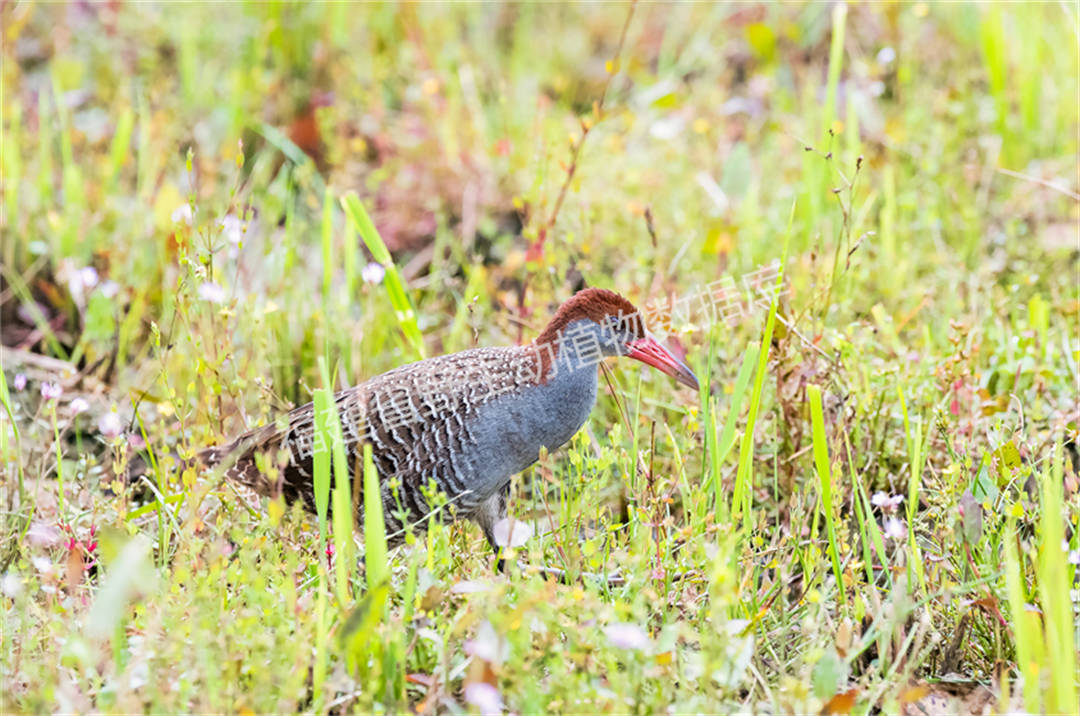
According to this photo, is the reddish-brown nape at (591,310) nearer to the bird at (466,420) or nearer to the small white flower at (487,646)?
the bird at (466,420)

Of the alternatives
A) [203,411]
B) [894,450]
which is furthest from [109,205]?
[894,450]

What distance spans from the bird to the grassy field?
0.38 ft

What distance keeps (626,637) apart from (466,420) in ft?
3.25

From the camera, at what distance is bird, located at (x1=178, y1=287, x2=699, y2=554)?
2953mm

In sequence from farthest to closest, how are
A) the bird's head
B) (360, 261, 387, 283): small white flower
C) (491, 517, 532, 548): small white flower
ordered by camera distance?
(360, 261, 387, 283): small white flower < the bird's head < (491, 517, 532, 548): small white flower

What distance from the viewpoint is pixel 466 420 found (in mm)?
2955

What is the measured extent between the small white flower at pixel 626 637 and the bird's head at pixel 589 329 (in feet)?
3.33

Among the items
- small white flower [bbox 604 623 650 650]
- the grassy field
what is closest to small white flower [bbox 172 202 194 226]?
the grassy field

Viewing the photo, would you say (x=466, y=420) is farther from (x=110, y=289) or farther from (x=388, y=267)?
(x=110, y=289)

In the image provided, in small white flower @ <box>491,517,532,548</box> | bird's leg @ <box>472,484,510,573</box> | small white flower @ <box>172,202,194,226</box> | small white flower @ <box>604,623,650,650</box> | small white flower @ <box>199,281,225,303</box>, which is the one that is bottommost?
bird's leg @ <box>472,484,510,573</box>

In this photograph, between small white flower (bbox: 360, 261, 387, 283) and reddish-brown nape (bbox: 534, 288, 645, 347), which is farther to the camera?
small white flower (bbox: 360, 261, 387, 283)

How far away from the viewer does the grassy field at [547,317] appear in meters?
2.29

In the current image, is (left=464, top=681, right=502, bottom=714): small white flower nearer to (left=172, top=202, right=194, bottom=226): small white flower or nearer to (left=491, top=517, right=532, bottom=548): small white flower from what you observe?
(left=491, top=517, right=532, bottom=548): small white flower

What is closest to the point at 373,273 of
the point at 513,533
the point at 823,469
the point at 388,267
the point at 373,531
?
the point at 388,267
